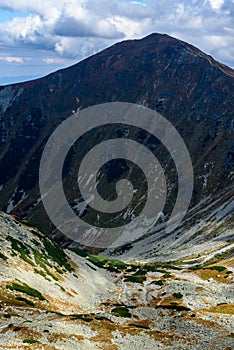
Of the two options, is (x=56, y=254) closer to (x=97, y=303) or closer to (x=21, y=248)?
(x=21, y=248)

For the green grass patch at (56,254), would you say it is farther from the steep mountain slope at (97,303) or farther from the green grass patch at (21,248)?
the green grass patch at (21,248)

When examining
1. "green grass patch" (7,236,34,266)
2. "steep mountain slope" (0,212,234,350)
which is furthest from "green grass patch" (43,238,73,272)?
"green grass patch" (7,236,34,266)

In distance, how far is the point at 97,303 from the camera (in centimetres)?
5438

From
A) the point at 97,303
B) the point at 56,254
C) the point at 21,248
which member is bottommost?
the point at 21,248

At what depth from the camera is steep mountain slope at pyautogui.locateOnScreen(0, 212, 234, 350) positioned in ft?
104

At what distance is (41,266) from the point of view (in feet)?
186

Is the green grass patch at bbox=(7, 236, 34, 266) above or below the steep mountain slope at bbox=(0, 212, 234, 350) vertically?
below

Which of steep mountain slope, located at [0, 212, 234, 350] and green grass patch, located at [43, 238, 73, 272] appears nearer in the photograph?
steep mountain slope, located at [0, 212, 234, 350]

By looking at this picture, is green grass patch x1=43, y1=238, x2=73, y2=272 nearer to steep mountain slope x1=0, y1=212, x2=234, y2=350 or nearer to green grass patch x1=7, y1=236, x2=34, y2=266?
steep mountain slope x1=0, y1=212, x2=234, y2=350

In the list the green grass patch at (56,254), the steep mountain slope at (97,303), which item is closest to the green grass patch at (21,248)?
the steep mountain slope at (97,303)

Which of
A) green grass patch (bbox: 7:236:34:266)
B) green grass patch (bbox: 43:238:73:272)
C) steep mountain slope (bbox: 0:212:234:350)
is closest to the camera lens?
steep mountain slope (bbox: 0:212:234:350)

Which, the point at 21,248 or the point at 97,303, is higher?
the point at 97,303

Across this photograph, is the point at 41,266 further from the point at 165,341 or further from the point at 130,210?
the point at 130,210

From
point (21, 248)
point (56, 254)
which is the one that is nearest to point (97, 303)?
point (21, 248)
